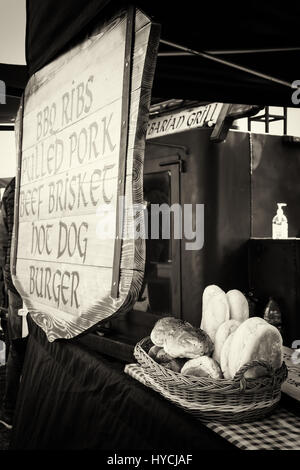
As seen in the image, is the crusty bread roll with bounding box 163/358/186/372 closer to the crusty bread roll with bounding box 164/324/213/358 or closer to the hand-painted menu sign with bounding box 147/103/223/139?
the crusty bread roll with bounding box 164/324/213/358

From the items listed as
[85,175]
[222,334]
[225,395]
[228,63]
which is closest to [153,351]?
[222,334]

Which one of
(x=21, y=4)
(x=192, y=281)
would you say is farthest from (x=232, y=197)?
(x=21, y=4)

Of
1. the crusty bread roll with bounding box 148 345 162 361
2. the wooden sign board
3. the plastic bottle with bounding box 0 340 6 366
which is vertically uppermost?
the wooden sign board

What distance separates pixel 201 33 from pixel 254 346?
3.13 ft

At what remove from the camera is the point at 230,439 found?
3.16 feet

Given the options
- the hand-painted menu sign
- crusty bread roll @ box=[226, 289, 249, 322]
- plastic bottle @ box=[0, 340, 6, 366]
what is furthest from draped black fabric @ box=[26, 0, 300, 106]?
plastic bottle @ box=[0, 340, 6, 366]

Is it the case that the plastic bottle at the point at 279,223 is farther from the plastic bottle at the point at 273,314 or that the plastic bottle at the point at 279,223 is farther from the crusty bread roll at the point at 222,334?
the crusty bread roll at the point at 222,334

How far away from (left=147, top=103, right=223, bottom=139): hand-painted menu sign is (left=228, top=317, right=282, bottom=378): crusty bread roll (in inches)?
93.4

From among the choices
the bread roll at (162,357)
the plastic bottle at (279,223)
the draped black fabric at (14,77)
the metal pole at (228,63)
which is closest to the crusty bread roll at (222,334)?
the bread roll at (162,357)

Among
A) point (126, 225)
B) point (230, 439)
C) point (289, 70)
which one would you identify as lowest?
point (230, 439)

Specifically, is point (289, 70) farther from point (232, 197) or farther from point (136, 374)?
point (232, 197)

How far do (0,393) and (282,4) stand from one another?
374 cm

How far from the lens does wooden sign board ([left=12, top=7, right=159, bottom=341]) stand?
2.79 feet

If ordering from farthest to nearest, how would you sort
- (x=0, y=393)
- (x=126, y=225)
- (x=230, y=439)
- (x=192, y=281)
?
(x=0, y=393) → (x=192, y=281) → (x=230, y=439) → (x=126, y=225)
